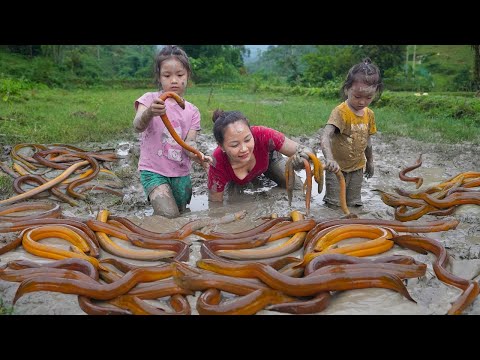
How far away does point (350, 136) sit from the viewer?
5.12m

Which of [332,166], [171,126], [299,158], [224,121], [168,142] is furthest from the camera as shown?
[168,142]

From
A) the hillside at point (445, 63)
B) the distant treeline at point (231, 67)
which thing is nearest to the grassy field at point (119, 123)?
the distant treeline at point (231, 67)

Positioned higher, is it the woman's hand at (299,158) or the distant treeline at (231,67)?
the distant treeline at (231,67)

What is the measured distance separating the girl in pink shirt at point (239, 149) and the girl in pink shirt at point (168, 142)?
23 centimetres

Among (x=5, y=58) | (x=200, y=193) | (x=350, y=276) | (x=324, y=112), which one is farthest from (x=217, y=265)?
(x=5, y=58)

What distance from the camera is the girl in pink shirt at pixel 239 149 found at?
4578 millimetres

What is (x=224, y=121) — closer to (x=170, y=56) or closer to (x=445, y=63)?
(x=170, y=56)

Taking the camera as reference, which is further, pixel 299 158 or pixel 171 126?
pixel 171 126

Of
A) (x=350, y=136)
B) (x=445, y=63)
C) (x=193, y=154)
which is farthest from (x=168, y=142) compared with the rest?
(x=445, y=63)

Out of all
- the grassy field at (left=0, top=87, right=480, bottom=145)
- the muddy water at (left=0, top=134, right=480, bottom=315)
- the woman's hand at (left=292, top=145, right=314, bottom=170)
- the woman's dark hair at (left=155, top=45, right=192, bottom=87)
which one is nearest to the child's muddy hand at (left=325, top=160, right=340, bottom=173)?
the woman's hand at (left=292, top=145, right=314, bottom=170)

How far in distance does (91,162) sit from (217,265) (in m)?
4.19

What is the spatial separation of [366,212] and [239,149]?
5.10ft

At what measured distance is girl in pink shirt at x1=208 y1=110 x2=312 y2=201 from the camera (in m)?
4.58

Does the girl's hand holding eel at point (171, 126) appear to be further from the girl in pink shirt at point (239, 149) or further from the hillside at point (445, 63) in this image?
the hillside at point (445, 63)
